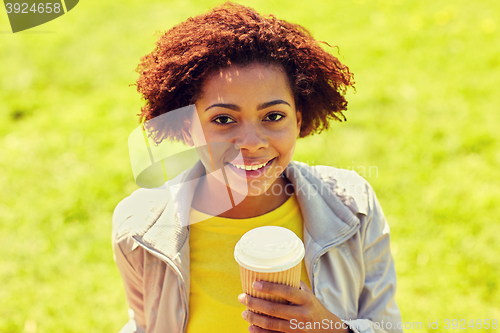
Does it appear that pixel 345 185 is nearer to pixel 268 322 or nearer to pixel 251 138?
pixel 251 138

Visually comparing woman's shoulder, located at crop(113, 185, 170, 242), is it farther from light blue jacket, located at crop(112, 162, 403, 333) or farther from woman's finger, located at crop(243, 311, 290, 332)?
woman's finger, located at crop(243, 311, 290, 332)

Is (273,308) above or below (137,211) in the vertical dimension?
below

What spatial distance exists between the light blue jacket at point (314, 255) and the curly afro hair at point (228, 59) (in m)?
0.38

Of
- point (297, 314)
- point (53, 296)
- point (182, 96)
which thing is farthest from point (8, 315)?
point (297, 314)

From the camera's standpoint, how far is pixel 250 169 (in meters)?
1.72

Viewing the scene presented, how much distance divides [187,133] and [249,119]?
40 cm

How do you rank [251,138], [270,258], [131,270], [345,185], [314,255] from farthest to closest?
[345,185] → [131,270] → [314,255] → [251,138] → [270,258]

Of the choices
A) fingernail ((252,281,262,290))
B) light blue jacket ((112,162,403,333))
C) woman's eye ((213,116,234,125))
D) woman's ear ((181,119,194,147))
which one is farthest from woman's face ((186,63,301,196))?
fingernail ((252,281,262,290))

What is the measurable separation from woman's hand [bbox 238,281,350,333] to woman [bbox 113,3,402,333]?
144 millimetres

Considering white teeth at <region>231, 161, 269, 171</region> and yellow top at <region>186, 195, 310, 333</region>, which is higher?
white teeth at <region>231, 161, 269, 171</region>

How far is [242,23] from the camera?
1.78 m

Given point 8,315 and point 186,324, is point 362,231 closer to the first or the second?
point 186,324

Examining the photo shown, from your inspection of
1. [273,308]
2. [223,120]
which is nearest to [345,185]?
[223,120]

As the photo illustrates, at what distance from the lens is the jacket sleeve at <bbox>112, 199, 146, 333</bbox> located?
6.08 ft
